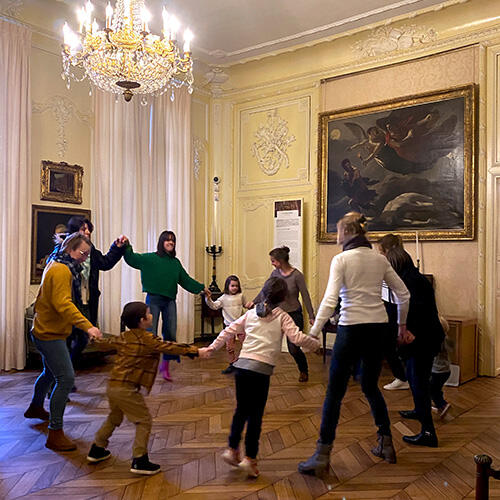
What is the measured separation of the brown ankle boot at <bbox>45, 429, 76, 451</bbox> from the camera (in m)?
3.46

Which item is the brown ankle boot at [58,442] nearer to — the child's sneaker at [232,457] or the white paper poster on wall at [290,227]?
the child's sneaker at [232,457]

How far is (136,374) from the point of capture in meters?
3.13

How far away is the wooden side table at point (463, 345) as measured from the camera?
5.70 m

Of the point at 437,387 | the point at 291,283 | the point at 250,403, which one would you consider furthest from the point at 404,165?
the point at 250,403

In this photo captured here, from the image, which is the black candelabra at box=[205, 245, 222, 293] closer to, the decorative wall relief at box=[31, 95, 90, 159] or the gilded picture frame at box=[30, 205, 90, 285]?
the gilded picture frame at box=[30, 205, 90, 285]

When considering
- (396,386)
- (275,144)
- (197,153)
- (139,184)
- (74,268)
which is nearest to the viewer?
(74,268)

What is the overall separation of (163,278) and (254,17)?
3.93 metres

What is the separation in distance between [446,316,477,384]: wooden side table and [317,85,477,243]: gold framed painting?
1085 millimetres

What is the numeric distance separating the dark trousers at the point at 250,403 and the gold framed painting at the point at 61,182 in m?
4.45

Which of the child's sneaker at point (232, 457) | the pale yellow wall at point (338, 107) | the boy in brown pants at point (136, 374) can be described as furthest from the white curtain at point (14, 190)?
the child's sneaker at point (232, 457)

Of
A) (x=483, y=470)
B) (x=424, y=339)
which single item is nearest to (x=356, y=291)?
(x=424, y=339)

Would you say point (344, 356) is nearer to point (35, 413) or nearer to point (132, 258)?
point (35, 413)

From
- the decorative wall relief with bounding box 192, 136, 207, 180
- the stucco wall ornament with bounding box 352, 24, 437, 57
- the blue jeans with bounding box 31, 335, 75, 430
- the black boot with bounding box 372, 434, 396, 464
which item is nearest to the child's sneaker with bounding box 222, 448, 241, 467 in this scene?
the black boot with bounding box 372, 434, 396, 464

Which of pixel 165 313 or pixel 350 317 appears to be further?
pixel 165 313
